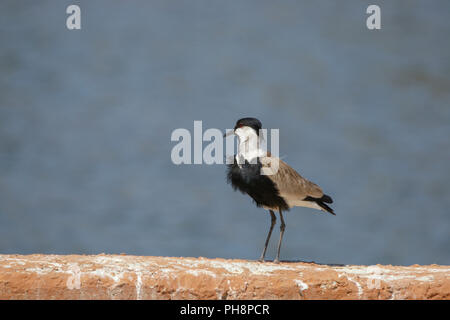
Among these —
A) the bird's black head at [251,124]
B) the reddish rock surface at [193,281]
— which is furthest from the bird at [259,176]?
the reddish rock surface at [193,281]

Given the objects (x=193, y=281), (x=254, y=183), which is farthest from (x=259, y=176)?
(x=193, y=281)

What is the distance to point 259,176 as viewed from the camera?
6938 millimetres

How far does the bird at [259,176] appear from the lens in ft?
22.8

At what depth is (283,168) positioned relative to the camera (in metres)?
7.16

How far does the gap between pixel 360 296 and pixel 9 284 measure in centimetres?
267

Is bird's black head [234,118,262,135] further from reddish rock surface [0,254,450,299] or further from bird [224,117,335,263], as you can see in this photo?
reddish rock surface [0,254,450,299]

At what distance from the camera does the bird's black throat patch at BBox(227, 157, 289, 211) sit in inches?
273

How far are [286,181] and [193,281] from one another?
1.89 m

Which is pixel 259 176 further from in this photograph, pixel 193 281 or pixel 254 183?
pixel 193 281

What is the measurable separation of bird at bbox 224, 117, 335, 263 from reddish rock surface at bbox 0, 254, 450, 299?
119cm

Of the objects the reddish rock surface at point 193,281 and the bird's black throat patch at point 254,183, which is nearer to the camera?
the reddish rock surface at point 193,281

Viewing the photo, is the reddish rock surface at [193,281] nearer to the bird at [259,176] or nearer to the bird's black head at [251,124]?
the bird at [259,176]

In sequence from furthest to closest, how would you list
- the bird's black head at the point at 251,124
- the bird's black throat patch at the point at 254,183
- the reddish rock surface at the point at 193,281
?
1. the bird's black head at the point at 251,124
2. the bird's black throat patch at the point at 254,183
3. the reddish rock surface at the point at 193,281
